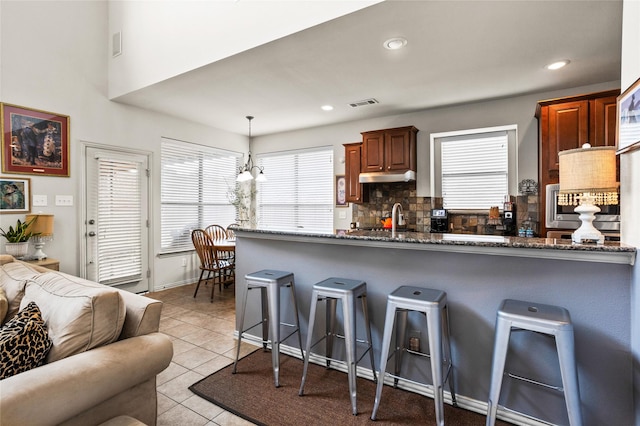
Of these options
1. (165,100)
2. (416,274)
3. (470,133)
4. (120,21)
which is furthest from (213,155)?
(416,274)

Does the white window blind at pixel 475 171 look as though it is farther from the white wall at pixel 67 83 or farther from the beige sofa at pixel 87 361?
the white wall at pixel 67 83

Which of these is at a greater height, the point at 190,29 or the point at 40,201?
the point at 190,29

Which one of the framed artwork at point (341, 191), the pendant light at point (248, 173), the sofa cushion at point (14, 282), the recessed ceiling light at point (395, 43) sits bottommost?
the sofa cushion at point (14, 282)

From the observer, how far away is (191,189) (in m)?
5.51

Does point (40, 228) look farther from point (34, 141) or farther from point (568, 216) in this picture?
point (568, 216)

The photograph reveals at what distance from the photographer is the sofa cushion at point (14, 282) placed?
1901mm

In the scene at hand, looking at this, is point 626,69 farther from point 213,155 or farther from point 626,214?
point 213,155

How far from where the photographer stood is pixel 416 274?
2262 millimetres

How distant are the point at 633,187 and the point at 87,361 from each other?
2.65 m

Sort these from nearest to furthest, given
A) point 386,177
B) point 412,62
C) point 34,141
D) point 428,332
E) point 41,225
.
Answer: point 428,332
point 412,62
point 41,225
point 34,141
point 386,177

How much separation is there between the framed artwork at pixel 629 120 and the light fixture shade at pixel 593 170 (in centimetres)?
8

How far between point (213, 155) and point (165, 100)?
5.32ft

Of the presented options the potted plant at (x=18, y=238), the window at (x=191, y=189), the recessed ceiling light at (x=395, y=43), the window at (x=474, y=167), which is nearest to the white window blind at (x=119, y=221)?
the window at (x=191, y=189)

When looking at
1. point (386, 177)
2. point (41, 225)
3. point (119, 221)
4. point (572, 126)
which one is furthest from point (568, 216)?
point (41, 225)
